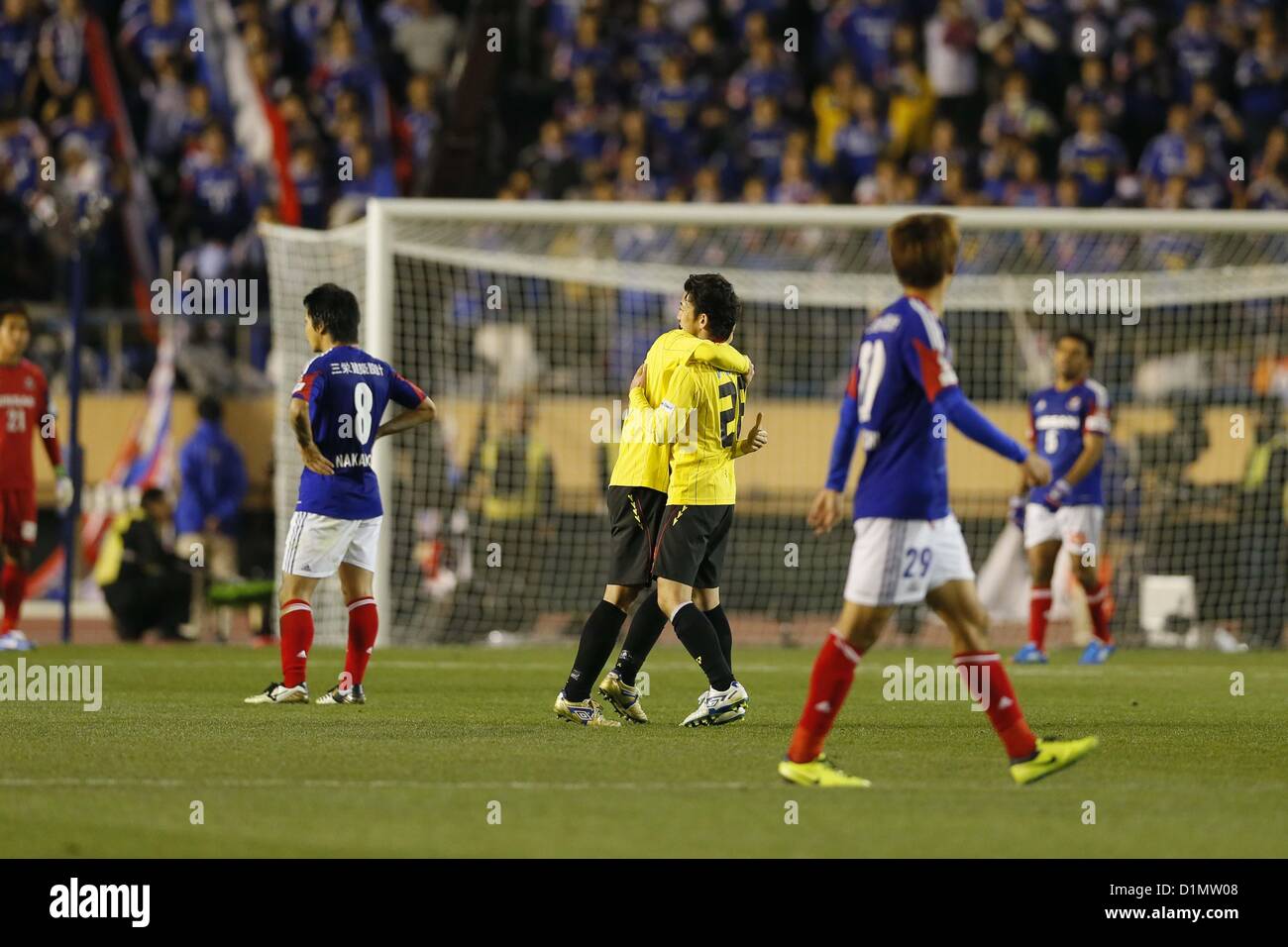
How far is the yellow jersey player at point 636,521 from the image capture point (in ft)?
28.7

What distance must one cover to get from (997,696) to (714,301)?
266 centimetres

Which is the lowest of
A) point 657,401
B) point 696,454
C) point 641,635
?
point 641,635

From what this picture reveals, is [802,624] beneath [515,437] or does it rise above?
beneath

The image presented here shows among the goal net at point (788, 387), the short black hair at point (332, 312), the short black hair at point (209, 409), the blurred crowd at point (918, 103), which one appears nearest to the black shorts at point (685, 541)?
the short black hair at point (332, 312)

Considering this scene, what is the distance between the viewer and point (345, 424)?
9711 mm

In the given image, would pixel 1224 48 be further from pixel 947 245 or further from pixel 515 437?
pixel 947 245

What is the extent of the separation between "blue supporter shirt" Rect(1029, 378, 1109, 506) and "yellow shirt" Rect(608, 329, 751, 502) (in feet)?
17.5

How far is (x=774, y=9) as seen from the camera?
22.5 metres

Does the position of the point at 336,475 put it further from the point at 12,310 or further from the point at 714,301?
the point at 12,310

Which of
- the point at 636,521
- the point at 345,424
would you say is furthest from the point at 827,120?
the point at 636,521

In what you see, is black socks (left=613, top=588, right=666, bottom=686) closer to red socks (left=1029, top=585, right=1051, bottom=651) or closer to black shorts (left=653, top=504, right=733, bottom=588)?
black shorts (left=653, top=504, right=733, bottom=588)

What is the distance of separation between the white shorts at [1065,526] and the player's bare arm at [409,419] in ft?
18.0

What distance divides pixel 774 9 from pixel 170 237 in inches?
296
